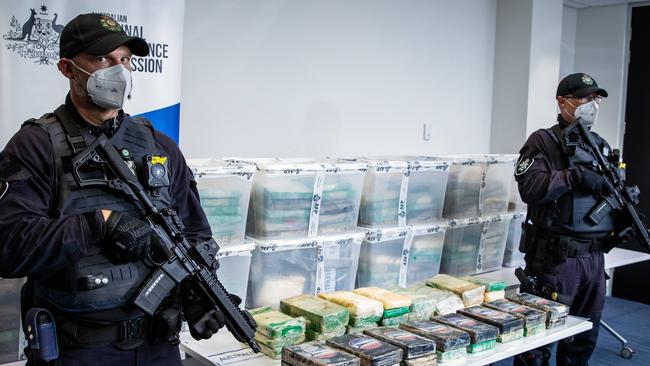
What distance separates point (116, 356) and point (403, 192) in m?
1.92

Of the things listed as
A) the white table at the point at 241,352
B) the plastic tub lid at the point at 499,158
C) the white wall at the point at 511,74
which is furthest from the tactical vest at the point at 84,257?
the white wall at the point at 511,74

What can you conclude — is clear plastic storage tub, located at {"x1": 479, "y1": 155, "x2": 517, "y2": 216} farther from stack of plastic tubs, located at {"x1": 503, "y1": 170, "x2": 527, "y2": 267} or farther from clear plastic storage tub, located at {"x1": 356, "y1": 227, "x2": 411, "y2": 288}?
clear plastic storage tub, located at {"x1": 356, "y1": 227, "x2": 411, "y2": 288}

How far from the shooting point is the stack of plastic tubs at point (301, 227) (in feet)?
9.25

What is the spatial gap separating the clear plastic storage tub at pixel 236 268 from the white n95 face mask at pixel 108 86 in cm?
115

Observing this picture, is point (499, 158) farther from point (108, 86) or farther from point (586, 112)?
point (108, 86)

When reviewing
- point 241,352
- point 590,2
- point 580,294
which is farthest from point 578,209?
point 590,2

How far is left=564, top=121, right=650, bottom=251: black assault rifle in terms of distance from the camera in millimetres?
3080

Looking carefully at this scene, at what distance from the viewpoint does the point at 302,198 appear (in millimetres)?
2879

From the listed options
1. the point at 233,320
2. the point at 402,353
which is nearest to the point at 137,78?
the point at 233,320

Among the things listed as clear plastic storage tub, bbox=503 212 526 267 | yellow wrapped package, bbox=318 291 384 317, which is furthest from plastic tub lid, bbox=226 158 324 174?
A: clear plastic storage tub, bbox=503 212 526 267

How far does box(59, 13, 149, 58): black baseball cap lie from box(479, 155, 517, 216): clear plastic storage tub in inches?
98.9

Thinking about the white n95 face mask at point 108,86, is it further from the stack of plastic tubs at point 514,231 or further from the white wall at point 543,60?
the white wall at point 543,60

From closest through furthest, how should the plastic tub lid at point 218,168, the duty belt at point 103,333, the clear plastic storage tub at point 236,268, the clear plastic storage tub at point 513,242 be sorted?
the duty belt at point 103,333, the plastic tub lid at point 218,168, the clear plastic storage tub at point 236,268, the clear plastic storage tub at point 513,242

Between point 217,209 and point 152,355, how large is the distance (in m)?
1.03
